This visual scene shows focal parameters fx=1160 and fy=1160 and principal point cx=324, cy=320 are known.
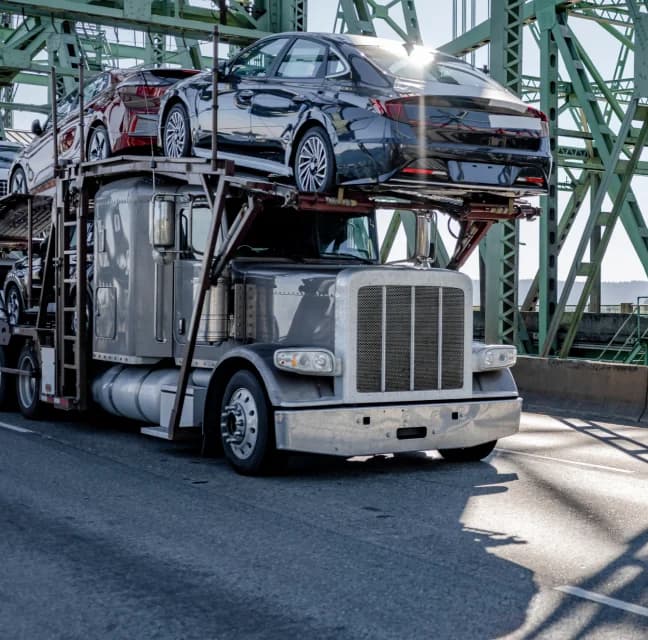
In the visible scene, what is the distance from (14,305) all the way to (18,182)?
2.68 metres

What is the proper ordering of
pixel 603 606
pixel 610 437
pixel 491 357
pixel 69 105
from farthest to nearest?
pixel 69 105 < pixel 610 437 < pixel 491 357 < pixel 603 606

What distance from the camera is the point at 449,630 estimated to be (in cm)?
504

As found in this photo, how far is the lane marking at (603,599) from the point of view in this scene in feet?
17.7

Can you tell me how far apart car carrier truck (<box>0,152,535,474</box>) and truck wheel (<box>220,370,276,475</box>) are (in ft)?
0.05

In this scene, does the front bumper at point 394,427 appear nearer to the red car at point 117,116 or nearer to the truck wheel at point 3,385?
the red car at point 117,116

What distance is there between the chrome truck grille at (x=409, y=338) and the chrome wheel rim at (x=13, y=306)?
20.3 ft

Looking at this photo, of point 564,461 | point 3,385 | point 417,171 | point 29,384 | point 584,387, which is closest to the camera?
point 417,171

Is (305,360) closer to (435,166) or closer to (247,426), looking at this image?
Result: (247,426)

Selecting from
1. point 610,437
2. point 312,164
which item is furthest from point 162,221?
point 610,437

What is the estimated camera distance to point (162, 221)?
10.0 metres

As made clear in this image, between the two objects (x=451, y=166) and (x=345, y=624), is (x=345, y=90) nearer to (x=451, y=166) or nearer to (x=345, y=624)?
(x=451, y=166)

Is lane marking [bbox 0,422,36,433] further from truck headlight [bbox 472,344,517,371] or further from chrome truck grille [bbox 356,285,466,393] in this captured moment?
truck headlight [bbox 472,344,517,371]

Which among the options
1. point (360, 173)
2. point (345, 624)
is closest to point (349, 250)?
point (360, 173)

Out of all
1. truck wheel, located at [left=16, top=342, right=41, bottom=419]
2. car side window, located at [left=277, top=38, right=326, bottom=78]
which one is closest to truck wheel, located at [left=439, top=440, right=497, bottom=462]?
car side window, located at [left=277, top=38, right=326, bottom=78]
